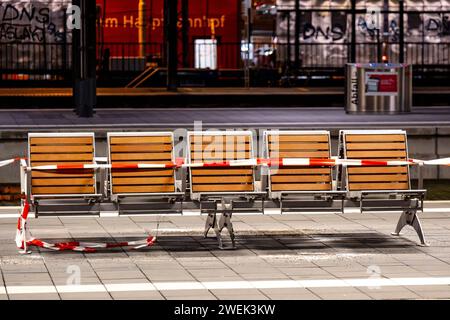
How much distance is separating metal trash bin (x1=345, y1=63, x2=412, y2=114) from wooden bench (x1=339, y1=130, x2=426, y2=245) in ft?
46.1

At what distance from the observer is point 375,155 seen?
1195 cm

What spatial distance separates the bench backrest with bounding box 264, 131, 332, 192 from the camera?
11.9m

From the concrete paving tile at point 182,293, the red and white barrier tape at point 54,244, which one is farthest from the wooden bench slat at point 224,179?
the concrete paving tile at point 182,293

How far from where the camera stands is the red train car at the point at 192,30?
111 ft

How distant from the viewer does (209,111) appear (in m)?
27.0

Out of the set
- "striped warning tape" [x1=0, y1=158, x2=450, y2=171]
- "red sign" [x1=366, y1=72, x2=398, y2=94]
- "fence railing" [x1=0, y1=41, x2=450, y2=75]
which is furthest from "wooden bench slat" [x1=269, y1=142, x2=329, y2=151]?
"fence railing" [x1=0, y1=41, x2=450, y2=75]

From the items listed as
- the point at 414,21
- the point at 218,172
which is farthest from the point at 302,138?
the point at 414,21

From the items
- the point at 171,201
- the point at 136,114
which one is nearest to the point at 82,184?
the point at 171,201

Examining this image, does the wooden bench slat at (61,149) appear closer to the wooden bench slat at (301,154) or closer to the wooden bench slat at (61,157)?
the wooden bench slat at (61,157)

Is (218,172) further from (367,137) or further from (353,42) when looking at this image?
(353,42)

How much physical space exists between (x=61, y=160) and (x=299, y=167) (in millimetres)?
2154

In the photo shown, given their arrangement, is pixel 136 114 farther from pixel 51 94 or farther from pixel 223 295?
pixel 223 295

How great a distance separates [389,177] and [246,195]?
4.53 feet

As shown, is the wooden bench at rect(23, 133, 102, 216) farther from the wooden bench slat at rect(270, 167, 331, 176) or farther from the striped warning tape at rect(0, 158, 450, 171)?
the wooden bench slat at rect(270, 167, 331, 176)
